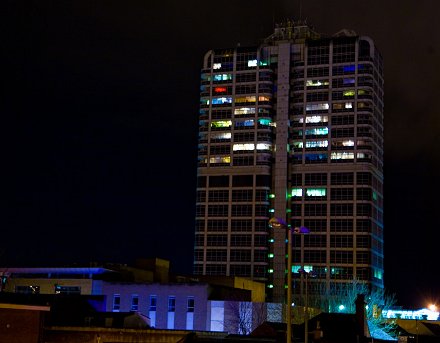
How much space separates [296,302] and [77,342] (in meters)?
118

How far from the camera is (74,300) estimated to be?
11619 centimetres

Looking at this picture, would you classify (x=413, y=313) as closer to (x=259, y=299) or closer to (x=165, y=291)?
(x=259, y=299)

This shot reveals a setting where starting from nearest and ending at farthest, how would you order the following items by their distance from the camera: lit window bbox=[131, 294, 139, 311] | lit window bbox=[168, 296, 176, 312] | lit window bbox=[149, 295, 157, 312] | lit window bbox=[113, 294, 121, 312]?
lit window bbox=[168, 296, 176, 312]
lit window bbox=[149, 295, 157, 312]
lit window bbox=[131, 294, 139, 311]
lit window bbox=[113, 294, 121, 312]

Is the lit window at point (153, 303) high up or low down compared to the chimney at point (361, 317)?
up

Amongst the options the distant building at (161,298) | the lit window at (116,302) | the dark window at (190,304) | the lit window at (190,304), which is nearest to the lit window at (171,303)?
the distant building at (161,298)

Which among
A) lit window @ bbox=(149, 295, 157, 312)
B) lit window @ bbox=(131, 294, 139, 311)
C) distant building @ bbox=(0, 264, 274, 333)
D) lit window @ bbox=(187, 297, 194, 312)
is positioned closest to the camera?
distant building @ bbox=(0, 264, 274, 333)

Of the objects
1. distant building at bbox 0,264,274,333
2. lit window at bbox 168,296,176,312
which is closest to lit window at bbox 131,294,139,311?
distant building at bbox 0,264,274,333

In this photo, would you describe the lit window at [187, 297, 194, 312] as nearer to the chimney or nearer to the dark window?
the dark window

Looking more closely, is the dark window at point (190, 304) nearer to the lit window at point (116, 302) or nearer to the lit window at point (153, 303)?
the lit window at point (153, 303)

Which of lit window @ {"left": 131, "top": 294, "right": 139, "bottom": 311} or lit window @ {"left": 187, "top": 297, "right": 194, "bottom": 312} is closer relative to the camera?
lit window @ {"left": 187, "top": 297, "right": 194, "bottom": 312}

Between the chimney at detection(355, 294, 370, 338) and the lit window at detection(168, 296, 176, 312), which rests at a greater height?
the lit window at detection(168, 296, 176, 312)

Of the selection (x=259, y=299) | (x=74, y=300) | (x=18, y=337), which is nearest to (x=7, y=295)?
(x=18, y=337)

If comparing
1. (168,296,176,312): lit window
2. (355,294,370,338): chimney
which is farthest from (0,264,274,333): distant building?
(355,294,370,338): chimney

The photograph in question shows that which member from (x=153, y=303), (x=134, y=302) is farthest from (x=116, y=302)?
(x=153, y=303)
